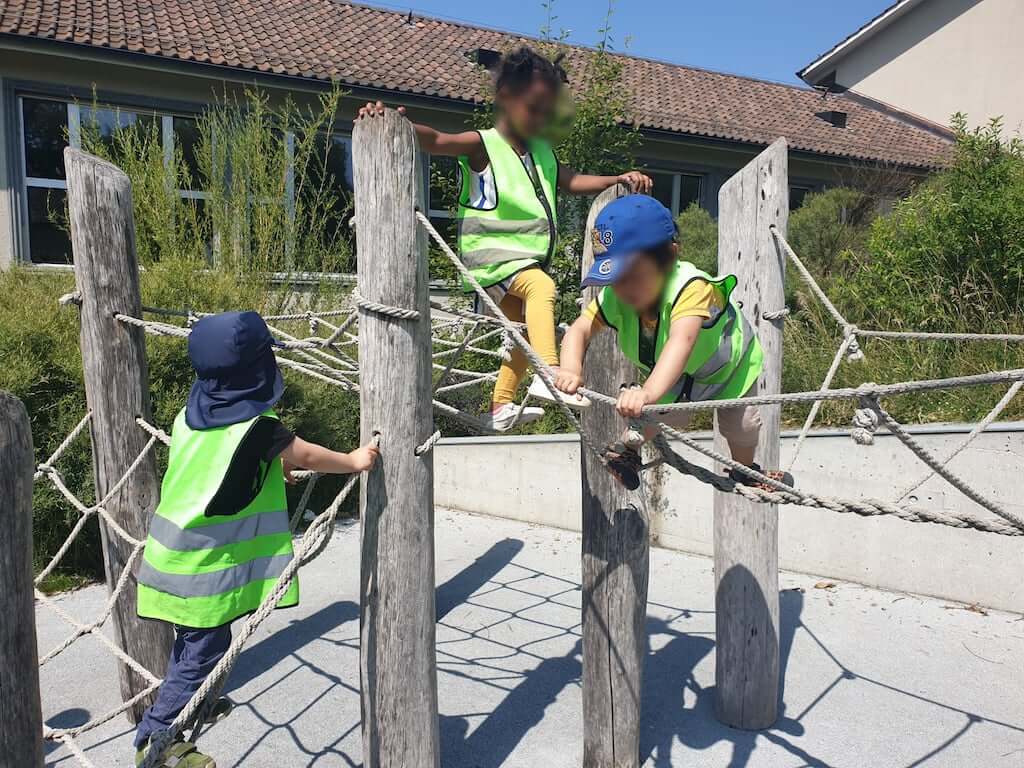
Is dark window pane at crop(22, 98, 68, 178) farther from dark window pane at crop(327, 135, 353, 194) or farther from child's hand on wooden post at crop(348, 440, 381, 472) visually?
child's hand on wooden post at crop(348, 440, 381, 472)

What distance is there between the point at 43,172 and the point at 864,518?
866 centimetres

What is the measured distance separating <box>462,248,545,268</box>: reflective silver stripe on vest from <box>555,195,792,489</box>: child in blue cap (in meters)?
0.58

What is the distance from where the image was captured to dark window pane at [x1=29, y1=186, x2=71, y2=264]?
29.0 ft

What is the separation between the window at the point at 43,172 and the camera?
28.5ft

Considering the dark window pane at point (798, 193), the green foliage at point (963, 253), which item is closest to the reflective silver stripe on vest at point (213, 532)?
the green foliage at point (963, 253)

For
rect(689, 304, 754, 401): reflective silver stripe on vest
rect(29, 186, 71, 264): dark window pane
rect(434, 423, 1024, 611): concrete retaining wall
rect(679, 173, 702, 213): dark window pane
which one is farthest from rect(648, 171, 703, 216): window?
rect(689, 304, 754, 401): reflective silver stripe on vest

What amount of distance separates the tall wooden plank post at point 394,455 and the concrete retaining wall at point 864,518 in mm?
3303

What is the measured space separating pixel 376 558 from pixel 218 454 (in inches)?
21.5

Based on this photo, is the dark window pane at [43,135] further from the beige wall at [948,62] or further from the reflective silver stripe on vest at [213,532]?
the beige wall at [948,62]

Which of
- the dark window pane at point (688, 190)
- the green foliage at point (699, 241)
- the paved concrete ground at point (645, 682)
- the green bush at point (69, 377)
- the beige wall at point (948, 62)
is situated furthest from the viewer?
the beige wall at point (948, 62)

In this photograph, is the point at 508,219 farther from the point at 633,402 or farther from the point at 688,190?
the point at 688,190

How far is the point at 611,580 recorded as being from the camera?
3014 millimetres

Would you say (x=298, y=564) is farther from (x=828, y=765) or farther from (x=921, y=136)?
(x=921, y=136)

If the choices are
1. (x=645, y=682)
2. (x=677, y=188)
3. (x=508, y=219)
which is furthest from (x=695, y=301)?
(x=677, y=188)
